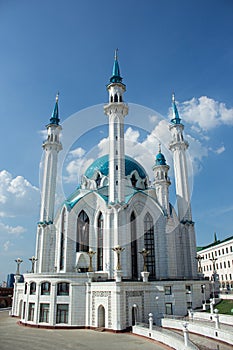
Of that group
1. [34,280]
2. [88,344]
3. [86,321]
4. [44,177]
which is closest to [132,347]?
[88,344]

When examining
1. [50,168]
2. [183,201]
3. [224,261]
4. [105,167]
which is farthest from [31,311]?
[224,261]

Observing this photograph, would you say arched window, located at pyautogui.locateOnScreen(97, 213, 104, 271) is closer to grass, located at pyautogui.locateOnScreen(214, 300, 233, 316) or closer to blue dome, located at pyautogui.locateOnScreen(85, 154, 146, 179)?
blue dome, located at pyautogui.locateOnScreen(85, 154, 146, 179)

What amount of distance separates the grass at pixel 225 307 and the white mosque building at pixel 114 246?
110 inches

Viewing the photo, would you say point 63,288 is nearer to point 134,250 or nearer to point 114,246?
point 114,246

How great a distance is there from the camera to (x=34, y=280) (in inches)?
1247

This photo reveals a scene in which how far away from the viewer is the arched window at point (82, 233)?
3809 centimetres

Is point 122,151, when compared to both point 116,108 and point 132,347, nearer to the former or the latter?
point 116,108

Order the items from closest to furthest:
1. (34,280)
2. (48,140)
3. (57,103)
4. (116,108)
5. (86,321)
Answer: (86,321) → (34,280) → (116,108) → (48,140) → (57,103)

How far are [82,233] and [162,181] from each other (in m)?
14.6

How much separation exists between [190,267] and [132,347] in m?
22.4

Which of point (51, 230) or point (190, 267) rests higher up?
point (51, 230)

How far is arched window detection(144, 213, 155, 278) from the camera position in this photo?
37844 millimetres

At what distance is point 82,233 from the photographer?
38.7 metres

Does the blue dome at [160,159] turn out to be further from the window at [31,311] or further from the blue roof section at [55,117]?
the window at [31,311]
